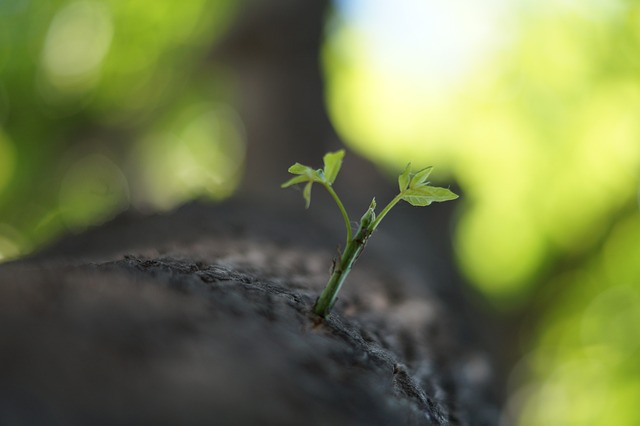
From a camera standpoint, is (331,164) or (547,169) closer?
(331,164)

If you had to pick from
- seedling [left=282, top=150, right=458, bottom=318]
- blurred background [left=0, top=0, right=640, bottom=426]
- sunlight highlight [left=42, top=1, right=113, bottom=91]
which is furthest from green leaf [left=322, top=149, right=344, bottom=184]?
sunlight highlight [left=42, top=1, right=113, bottom=91]

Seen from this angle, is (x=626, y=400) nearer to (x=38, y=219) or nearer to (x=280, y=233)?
(x=280, y=233)

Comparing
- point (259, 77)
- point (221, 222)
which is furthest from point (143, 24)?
point (221, 222)

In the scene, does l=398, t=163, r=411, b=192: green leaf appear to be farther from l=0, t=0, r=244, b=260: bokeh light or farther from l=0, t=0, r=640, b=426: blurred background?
l=0, t=0, r=244, b=260: bokeh light

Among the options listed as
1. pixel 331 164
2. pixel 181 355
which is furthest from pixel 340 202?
pixel 181 355

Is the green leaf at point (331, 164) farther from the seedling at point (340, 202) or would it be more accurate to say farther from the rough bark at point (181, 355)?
the rough bark at point (181, 355)

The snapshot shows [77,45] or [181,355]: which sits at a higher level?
[77,45]

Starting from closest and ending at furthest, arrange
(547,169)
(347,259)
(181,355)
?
1. (181,355)
2. (347,259)
3. (547,169)

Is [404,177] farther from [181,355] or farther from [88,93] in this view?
[88,93]
